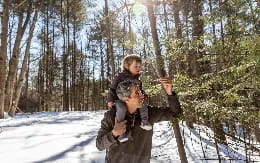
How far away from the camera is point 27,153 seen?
18.3 feet

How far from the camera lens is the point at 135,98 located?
246 cm

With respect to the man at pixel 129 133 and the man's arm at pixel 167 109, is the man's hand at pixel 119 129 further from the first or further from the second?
the man's arm at pixel 167 109

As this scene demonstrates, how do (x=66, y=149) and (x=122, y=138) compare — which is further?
(x=66, y=149)

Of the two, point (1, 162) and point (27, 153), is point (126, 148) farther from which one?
point (27, 153)

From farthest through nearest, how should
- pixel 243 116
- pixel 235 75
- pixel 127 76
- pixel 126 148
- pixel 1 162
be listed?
pixel 1 162
pixel 235 75
pixel 243 116
pixel 127 76
pixel 126 148

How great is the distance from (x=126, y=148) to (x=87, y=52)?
107 feet

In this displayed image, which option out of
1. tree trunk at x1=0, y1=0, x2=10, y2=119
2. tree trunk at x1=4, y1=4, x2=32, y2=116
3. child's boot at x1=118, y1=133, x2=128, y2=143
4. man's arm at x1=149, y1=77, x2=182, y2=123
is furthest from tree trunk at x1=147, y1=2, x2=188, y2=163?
tree trunk at x1=4, y1=4, x2=32, y2=116

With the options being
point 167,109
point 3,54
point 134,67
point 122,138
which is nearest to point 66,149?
point 167,109

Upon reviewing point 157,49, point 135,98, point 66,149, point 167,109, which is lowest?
point 66,149

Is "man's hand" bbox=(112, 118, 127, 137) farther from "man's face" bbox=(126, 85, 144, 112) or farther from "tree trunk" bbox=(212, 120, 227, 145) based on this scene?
"tree trunk" bbox=(212, 120, 227, 145)

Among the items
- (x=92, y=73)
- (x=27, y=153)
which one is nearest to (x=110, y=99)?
(x=27, y=153)

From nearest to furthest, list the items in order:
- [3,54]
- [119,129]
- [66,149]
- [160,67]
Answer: [119,129]
[160,67]
[66,149]
[3,54]

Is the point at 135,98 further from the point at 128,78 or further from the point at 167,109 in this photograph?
the point at 167,109

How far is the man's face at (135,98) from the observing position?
2.45 metres
